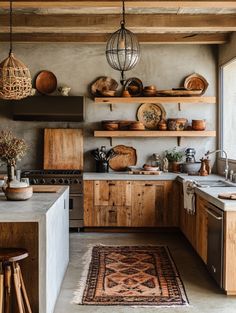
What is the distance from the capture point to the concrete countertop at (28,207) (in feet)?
10.1

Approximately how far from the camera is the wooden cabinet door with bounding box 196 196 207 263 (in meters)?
4.64

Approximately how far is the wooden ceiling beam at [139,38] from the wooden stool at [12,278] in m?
4.26

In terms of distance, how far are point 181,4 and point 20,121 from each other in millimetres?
3554

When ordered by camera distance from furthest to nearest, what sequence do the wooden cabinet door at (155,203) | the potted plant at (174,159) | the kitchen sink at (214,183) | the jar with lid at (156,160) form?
the jar with lid at (156,160)
the potted plant at (174,159)
the wooden cabinet door at (155,203)
the kitchen sink at (214,183)

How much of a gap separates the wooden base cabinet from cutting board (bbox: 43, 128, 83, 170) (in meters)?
0.70

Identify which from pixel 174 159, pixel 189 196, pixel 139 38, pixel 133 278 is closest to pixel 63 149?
pixel 174 159

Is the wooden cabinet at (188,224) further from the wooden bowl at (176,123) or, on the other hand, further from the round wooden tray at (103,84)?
the round wooden tray at (103,84)

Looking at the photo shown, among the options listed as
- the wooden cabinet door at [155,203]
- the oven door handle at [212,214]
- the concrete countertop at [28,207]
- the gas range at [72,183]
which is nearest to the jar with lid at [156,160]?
the wooden cabinet door at [155,203]

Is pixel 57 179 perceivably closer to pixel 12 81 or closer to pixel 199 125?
pixel 199 125

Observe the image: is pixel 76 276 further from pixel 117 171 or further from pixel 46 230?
pixel 117 171

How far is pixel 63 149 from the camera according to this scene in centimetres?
705

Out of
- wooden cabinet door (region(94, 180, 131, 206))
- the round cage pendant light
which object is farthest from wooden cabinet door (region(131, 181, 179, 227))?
the round cage pendant light

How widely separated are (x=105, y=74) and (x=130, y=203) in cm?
219

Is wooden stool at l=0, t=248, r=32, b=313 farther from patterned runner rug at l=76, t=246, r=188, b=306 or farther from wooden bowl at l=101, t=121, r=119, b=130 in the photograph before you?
wooden bowl at l=101, t=121, r=119, b=130
